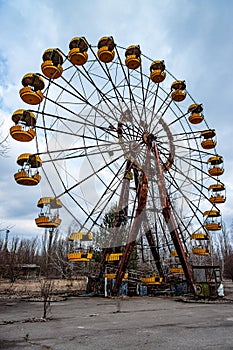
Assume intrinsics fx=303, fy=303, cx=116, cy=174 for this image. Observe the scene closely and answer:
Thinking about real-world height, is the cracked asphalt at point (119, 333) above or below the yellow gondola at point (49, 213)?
below

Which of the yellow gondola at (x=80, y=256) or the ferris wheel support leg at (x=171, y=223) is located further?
the ferris wheel support leg at (x=171, y=223)

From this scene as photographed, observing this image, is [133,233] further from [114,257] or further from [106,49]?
[106,49]

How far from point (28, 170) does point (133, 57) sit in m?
7.74

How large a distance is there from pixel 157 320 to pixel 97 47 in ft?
42.6

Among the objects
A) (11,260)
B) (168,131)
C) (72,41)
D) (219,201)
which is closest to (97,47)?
(72,41)

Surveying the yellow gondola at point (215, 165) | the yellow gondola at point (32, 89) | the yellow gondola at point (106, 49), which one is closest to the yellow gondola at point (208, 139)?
the yellow gondola at point (215, 165)

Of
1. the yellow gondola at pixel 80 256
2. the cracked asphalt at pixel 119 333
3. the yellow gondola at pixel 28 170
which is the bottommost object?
the cracked asphalt at pixel 119 333

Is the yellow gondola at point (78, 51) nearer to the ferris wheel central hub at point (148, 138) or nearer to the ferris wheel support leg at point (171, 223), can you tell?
the ferris wheel central hub at point (148, 138)

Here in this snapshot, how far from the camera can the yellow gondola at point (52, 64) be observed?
45.9 ft

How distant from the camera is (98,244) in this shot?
26.1 meters

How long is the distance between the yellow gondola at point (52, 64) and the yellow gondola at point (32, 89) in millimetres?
514

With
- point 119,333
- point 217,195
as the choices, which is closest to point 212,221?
point 217,195

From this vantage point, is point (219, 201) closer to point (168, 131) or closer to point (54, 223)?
point (168, 131)

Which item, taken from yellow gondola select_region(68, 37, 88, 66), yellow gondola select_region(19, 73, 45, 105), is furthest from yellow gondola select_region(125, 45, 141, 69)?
yellow gondola select_region(19, 73, 45, 105)
